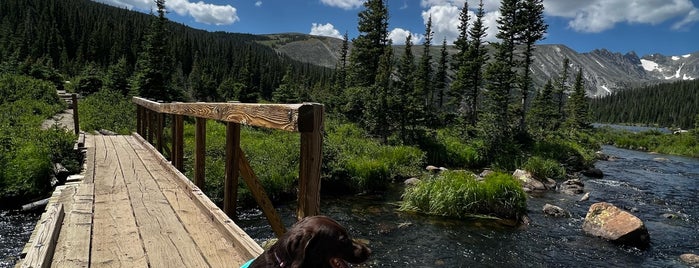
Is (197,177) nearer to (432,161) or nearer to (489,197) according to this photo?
(489,197)

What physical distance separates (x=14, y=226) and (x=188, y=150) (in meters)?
7.10

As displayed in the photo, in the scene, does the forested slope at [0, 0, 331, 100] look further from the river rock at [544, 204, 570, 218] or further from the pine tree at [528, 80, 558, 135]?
the river rock at [544, 204, 570, 218]

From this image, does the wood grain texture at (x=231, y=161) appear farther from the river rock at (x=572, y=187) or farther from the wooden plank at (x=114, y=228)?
the river rock at (x=572, y=187)

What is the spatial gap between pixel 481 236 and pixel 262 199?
8.61m

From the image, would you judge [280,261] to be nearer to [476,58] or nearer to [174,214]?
[174,214]

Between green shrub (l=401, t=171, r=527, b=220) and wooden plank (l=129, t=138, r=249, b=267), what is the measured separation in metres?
8.16

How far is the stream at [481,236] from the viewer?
31.2ft

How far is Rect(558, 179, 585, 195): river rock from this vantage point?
59.1 ft

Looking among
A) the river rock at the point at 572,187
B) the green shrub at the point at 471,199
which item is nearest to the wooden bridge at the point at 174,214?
the green shrub at the point at 471,199

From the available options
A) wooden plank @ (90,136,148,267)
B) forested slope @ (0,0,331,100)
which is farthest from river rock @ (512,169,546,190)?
forested slope @ (0,0,331,100)

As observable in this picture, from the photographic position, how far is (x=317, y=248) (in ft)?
6.54

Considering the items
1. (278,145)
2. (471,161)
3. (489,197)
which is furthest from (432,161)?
(489,197)

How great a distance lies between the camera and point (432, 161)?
24.7 metres

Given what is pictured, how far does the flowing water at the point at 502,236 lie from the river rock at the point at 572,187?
147 cm
